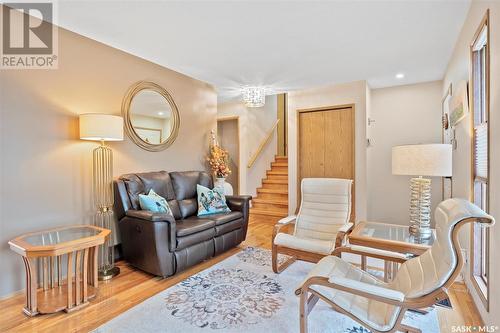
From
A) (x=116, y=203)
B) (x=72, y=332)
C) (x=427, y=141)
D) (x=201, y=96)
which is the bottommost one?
(x=72, y=332)

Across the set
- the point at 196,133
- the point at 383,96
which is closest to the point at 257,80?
the point at 196,133

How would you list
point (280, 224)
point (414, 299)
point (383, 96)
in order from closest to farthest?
1. point (414, 299)
2. point (280, 224)
3. point (383, 96)

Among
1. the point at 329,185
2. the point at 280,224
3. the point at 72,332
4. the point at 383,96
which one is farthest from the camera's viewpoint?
the point at 383,96

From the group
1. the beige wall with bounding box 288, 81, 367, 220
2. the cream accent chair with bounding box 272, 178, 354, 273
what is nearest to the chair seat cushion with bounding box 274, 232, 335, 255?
the cream accent chair with bounding box 272, 178, 354, 273

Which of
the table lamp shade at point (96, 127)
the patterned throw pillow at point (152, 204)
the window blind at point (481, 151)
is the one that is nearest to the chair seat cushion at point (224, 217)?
the patterned throw pillow at point (152, 204)

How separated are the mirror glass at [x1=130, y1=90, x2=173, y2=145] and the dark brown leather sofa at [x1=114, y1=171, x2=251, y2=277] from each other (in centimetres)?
58

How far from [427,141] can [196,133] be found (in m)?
3.97

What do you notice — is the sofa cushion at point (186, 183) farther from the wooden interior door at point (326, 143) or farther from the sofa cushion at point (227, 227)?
the wooden interior door at point (326, 143)

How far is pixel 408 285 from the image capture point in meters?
1.60

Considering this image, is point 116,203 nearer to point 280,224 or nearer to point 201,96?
point 280,224

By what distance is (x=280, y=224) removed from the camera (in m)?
2.89

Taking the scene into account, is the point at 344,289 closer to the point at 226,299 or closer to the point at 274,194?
the point at 226,299

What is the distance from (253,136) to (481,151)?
4.70m

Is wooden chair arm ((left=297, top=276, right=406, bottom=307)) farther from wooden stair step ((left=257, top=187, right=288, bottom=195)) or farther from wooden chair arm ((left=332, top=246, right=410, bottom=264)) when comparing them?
wooden stair step ((left=257, top=187, right=288, bottom=195))
